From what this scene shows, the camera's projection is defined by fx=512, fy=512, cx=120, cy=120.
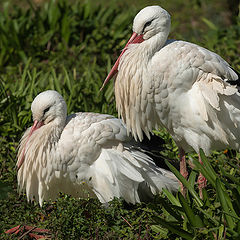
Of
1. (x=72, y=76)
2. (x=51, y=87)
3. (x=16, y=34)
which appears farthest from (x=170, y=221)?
(x=16, y=34)

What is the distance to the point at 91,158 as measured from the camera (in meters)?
3.46

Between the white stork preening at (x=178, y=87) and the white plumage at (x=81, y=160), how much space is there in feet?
0.70

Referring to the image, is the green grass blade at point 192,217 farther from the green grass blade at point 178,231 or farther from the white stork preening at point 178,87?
the white stork preening at point 178,87

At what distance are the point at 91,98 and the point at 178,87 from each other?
62.7 inches

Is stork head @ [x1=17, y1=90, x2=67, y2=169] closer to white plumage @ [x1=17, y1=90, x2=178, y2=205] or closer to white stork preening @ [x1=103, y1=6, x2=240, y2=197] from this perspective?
white plumage @ [x1=17, y1=90, x2=178, y2=205]

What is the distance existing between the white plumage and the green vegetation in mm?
154

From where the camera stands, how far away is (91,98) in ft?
15.3

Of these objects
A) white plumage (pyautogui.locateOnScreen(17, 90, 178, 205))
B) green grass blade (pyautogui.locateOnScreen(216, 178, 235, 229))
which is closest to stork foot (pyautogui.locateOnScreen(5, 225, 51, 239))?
Answer: white plumage (pyautogui.locateOnScreen(17, 90, 178, 205))

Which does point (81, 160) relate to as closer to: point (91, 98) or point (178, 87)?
point (178, 87)

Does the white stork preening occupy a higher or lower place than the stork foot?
higher

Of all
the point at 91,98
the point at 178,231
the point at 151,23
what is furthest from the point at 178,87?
the point at 91,98

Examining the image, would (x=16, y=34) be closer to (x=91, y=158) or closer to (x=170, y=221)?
(x=91, y=158)

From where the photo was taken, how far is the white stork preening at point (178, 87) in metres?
3.19

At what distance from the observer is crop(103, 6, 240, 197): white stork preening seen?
319cm
